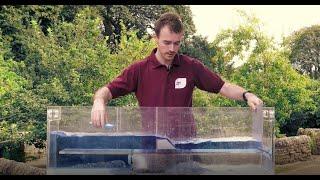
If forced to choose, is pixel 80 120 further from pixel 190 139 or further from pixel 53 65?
pixel 53 65

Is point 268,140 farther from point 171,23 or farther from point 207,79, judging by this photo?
point 171,23

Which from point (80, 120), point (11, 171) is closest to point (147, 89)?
point (80, 120)

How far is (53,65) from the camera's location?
15.8 meters

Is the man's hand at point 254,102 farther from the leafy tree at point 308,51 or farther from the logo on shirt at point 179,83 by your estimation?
the leafy tree at point 308,51

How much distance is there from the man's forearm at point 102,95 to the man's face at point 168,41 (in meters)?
0.43

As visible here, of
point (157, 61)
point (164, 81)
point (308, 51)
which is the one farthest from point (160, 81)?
point (308, 51)

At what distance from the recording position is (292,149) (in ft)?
51.8

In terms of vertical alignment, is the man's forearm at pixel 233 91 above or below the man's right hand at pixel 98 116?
above

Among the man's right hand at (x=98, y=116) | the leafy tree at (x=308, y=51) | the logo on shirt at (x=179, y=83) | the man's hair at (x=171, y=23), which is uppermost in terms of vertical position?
the leafy tree at (x=308, y=51)

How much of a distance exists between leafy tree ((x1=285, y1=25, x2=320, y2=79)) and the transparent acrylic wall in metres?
23.8

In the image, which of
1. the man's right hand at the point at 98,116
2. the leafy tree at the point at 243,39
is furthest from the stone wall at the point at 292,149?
the man's right hand at the point at 98,116

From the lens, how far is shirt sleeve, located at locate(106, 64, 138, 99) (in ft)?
13.2

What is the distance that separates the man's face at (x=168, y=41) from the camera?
3.83 meters
